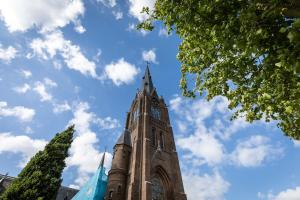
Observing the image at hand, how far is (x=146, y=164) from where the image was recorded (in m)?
22.3

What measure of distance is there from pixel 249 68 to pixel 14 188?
51.4 ft

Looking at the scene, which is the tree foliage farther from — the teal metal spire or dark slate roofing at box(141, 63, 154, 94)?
dark slate roofing at box(141, 63, 154, 94)

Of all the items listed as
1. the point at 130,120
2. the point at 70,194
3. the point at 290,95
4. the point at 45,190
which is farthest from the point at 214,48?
the point at 70,194

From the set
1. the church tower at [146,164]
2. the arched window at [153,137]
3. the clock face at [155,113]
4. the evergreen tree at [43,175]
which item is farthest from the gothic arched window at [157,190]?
the clock face at [155,113]

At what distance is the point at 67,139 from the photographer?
1867 cm

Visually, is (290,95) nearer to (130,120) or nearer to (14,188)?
(14,188)

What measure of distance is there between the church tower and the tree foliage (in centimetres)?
1352

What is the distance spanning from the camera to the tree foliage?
5.75m

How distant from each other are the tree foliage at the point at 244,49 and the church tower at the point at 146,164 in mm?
13521

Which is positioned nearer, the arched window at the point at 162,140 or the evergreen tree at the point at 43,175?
the evergreen tree at the point at 43,175

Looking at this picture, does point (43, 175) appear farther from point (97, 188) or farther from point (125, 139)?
point (125, 139)

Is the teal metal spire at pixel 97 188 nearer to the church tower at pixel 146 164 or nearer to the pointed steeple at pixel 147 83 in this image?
the church tower at pixel 146 164

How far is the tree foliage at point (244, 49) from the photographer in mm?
5754

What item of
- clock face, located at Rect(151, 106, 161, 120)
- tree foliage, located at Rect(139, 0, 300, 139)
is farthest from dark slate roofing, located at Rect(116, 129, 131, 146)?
tree foliage, located at Rect(139, 0, 300, 139)
